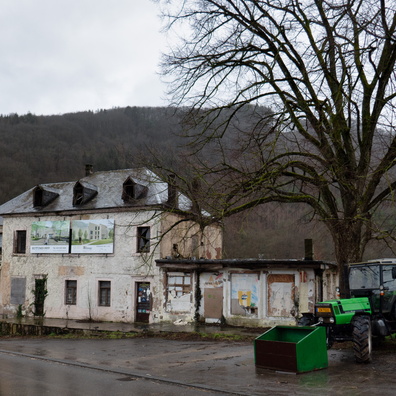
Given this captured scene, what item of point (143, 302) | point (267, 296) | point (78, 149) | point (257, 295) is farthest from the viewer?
point (78, 149)

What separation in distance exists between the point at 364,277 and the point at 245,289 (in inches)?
409

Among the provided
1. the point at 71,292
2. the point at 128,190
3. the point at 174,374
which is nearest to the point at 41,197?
the point at 71,292

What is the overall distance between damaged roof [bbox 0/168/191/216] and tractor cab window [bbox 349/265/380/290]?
47.5ft

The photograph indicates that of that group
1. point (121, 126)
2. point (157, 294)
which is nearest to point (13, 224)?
point (157, 294)

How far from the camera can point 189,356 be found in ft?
48.5

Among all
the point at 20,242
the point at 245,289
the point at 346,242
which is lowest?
the point at 245,289

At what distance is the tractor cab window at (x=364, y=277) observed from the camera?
45.6 ft

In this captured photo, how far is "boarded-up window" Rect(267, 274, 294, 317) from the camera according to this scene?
75.0ft

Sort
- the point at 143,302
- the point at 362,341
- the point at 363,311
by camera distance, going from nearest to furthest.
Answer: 1. the point at 362,341
2. the point at 363,311
3. the point at 143,302

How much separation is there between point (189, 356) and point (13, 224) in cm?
2156

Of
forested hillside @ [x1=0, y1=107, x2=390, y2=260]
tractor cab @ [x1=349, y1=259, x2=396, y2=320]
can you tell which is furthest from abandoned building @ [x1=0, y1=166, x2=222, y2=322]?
tractor cab @ [x1=349, y1=259, x2=396, y2=320]

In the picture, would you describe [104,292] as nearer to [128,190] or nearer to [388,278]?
[128,190]

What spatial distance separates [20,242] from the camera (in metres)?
32.4

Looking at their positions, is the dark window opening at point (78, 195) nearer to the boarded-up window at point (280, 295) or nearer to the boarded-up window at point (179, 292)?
the boarded-up window at point (179, 292)
